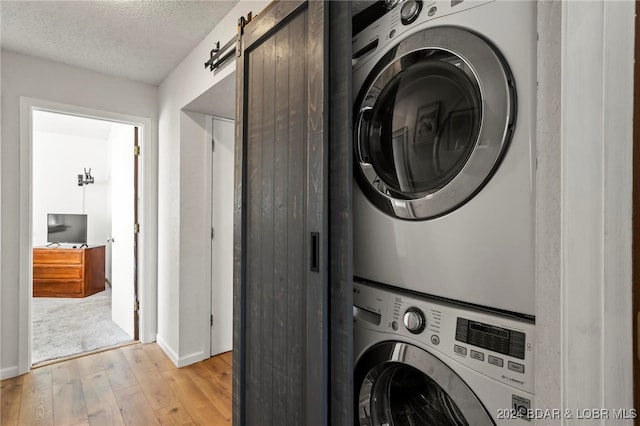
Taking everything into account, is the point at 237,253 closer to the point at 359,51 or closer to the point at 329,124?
the point at 329,124

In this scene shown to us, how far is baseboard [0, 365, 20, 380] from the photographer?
2328mm

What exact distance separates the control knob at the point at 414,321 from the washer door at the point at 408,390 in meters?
0.05

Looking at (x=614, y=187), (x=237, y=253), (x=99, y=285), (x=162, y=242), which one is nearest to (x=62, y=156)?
(x=99, y=285)

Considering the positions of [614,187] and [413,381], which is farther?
[413,381]

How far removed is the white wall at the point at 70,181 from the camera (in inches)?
200

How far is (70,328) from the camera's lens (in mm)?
3391

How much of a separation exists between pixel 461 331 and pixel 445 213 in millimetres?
287

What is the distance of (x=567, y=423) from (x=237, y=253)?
124cm

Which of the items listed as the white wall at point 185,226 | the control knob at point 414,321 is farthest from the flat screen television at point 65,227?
the control knob at point 414,321

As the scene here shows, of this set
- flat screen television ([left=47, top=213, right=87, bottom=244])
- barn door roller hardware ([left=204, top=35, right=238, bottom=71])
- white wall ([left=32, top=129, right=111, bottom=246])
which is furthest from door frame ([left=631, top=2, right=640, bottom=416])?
white wall ([left=32, top=129, right=111, bottom=246])

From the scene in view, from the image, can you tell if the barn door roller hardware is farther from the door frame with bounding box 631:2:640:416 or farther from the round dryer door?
the door frame with bounding box 631:2:640:416

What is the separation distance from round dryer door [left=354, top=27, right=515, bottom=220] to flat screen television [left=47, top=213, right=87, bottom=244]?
220 inches

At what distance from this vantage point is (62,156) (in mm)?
5223

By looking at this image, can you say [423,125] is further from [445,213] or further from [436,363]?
[436,363]
